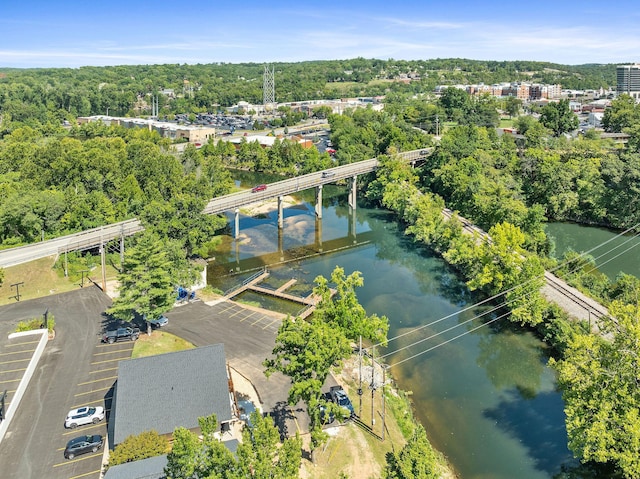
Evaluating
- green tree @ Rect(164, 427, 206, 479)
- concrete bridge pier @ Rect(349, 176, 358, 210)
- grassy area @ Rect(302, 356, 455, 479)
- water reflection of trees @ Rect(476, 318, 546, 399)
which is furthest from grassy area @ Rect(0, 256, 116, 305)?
concrete bridge pier @ Rect(349, 176, 358, 210)

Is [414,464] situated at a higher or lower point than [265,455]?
lower

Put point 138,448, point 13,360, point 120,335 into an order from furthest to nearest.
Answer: point 120,335, point 13,360, point 138,448

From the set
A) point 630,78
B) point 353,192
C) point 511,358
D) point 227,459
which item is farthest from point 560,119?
point 630,78

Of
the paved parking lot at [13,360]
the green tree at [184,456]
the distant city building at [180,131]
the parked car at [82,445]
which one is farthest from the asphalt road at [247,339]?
the distant city building at [180,131]

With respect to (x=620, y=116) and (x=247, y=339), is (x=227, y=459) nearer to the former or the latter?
(x=247, y=339)

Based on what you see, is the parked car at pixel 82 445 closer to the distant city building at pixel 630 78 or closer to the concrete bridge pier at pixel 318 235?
the concrete bridge pier at pixel 318 235

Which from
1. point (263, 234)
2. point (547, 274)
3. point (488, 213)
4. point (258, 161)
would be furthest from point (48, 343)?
point (258, 161)
